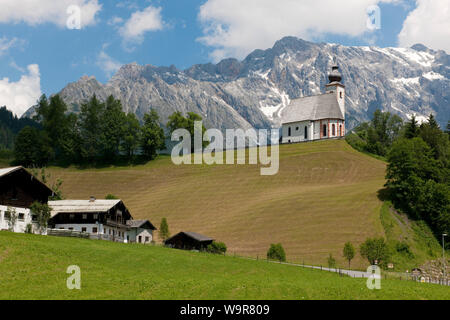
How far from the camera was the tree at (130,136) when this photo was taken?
13465 centimetres

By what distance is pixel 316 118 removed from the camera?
138 meters

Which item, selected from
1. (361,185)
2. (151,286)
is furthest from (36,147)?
(151,286)

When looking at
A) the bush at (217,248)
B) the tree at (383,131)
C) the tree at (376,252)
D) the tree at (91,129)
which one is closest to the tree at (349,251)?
the tree at (376,252)

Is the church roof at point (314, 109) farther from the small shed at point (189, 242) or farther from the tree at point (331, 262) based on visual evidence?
the tree at point (331, 262)

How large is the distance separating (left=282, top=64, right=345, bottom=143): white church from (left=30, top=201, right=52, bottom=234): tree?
86.6 m

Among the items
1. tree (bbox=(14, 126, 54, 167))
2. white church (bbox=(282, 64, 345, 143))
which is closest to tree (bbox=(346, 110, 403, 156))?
white church (bbox=(282, 64, 345, 143))

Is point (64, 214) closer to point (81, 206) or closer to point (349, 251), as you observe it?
point (81, 206)

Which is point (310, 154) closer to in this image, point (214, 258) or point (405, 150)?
point (405, 150)

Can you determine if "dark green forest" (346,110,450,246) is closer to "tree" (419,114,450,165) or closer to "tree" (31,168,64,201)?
"tree" (419,114,450,165)

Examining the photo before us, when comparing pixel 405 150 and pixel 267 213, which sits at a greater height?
pixel 405 150

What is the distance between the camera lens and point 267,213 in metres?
82.5

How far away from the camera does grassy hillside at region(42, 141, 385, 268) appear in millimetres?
73000

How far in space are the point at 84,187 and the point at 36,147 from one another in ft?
95.0

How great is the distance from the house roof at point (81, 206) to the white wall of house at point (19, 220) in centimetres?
1053
